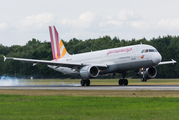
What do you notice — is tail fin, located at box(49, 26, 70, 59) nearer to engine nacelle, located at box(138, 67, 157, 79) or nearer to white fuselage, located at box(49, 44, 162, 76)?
white fuselage, located at box(49, 44, 162, 76)

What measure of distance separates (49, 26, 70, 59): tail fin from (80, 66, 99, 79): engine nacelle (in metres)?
14.9

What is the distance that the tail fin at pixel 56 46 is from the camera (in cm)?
6297

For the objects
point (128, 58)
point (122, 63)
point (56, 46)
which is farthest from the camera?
point (56, 46)

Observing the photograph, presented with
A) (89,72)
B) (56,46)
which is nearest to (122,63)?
(89,72)

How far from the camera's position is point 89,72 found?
152 ft

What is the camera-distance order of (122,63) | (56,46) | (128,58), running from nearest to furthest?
(128,58) < (122,63) < (56,46)

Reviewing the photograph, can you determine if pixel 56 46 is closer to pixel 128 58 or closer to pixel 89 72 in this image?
pixel 89 72

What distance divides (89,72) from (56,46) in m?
18.8

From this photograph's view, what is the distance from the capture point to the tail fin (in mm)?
62969

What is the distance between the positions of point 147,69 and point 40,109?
98.3 ft

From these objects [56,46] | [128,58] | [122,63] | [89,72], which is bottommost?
[89,72]

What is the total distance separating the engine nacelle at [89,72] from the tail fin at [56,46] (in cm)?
1494

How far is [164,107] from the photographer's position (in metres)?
19.8

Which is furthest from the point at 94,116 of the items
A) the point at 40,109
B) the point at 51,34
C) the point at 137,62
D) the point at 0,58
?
the point at 0,58
